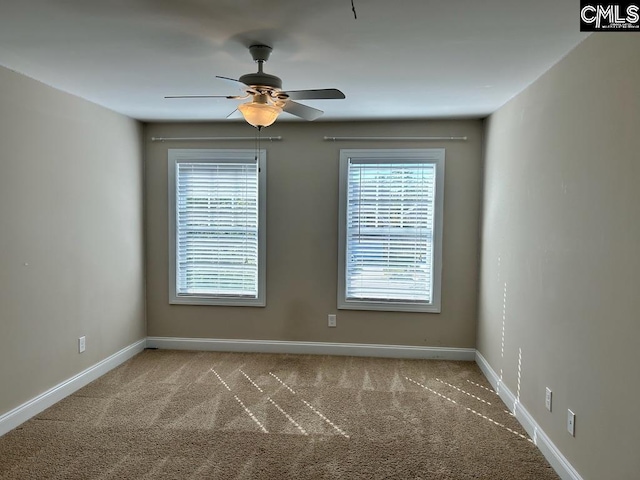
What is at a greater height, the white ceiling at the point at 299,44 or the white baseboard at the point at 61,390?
the white ceiling at the point at 299,44

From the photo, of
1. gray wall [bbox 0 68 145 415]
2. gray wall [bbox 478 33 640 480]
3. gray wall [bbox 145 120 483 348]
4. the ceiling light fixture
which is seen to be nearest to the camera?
gray wall [bbox 478 33 640 480]

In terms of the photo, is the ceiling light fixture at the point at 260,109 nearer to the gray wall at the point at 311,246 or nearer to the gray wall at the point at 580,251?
the gray wall at the point at 580,251

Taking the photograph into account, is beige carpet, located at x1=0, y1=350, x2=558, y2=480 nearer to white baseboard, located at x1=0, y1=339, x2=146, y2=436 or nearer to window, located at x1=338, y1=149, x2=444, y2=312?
white baseboard, located at x1=0, y1=339, x2=146, y2=436

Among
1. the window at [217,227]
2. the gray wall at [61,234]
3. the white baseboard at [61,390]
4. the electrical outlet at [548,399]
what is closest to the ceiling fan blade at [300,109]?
the window at [217,227]

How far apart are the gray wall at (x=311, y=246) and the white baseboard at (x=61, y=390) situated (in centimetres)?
53

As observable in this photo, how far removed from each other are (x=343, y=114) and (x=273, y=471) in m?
3.07

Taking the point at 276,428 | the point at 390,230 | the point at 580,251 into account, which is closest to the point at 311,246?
the point at 390,230

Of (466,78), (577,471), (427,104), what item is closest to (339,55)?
(466,78)

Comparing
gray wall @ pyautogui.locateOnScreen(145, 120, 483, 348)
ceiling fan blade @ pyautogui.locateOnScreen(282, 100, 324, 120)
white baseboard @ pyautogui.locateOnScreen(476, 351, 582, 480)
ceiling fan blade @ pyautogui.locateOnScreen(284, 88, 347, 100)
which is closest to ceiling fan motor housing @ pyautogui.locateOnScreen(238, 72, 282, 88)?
ceiling fan blade @ pyautogui.locateOnScreen(284, 88, 347, 100)

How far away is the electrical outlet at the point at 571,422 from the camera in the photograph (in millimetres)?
2357

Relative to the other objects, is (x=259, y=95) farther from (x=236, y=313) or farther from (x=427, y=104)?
(x=236, y=313)

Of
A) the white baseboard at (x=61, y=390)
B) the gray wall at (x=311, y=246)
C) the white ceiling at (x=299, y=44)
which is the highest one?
the white ceiling at (x=299, y=44)

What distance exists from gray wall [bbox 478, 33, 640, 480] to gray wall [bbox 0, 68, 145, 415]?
353cm

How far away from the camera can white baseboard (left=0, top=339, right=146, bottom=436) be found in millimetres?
2954
